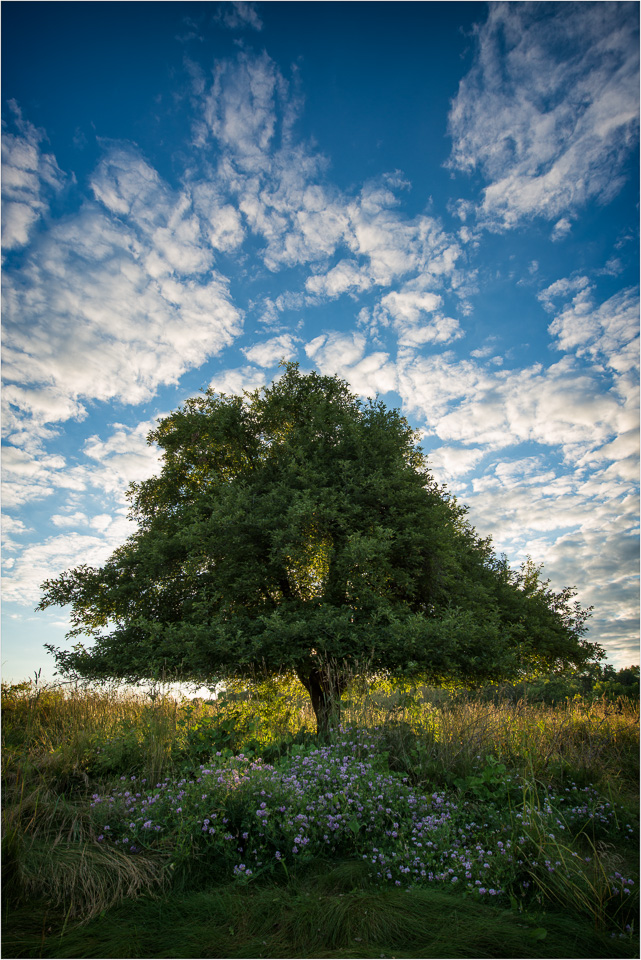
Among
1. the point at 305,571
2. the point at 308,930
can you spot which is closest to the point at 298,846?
the point at 308,930

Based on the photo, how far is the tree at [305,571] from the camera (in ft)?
31.6

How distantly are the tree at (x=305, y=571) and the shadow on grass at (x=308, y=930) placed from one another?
5.22m

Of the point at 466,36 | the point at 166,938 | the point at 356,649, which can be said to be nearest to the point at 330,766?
the point at 166,938

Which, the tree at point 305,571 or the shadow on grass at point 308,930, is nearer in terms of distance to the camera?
the shadow on grass at point 308,930

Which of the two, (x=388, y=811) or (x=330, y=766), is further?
(x=330, y=766)

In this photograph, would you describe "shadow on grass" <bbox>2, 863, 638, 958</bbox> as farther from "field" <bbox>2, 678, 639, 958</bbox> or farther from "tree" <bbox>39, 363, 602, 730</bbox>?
"tree" <bbox>39, 363, 602, 730</bbox>

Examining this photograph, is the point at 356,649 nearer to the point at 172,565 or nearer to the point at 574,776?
the point at 574,776

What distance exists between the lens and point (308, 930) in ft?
9.70

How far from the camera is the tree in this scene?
963 centimetres

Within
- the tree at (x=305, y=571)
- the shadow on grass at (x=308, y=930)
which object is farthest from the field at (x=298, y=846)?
the tree at (x=305, y=571)

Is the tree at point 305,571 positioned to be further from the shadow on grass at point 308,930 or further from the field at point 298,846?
the shadow on grass at point 308,930

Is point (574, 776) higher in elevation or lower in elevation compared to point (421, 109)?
lower

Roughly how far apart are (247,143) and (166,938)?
9.82 m

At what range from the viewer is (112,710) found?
689 cm
